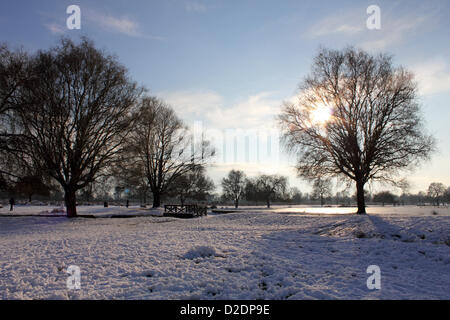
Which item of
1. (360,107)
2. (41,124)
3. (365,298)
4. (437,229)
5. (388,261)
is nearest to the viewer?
(365,298)

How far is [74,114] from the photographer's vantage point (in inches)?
802

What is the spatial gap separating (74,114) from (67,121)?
29.4 inches

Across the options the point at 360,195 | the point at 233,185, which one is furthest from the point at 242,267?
the point at 233,185

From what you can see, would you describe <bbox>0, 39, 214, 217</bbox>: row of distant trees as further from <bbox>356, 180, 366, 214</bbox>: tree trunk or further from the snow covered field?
<bbox>356, 180, 366, 214</bbox>: tree trunk

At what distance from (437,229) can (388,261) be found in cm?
486

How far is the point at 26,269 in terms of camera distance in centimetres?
682

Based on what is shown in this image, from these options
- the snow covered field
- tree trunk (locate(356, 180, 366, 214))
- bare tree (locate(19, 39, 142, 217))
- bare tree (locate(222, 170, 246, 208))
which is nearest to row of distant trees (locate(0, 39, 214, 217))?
bare tree (locate(19, 39, 142, 217))

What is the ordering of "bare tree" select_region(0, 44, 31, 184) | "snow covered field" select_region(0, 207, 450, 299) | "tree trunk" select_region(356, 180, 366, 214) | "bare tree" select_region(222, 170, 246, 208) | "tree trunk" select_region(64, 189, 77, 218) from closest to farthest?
"snow covered field" select_region(0, 207, 450, 299) → "bare tree" select_region(0, 44, 31, 184) → "tree trunk" select_region(356, 180, 366, 214) → "tree trunk" select_region(64, 189, 77, 218) → "bare tree" select_region(222, 170, 246, 208)

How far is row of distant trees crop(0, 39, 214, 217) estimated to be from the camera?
18266mm

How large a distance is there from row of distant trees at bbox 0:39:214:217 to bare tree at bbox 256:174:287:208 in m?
63.3

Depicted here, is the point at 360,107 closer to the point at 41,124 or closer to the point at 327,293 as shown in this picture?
the point at 327,293

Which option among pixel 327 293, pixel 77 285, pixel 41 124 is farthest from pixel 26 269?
pixel 41 124

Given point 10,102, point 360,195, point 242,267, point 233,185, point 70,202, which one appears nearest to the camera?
point 242,267

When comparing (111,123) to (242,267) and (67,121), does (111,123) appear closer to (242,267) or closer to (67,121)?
(67,121)
